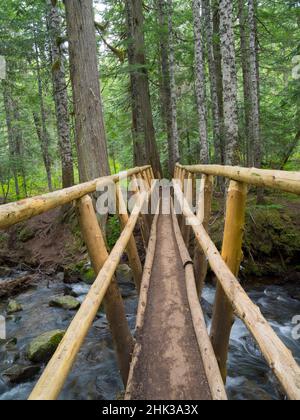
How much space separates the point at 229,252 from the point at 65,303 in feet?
15.7

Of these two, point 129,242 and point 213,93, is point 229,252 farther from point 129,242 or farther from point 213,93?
point 213,93

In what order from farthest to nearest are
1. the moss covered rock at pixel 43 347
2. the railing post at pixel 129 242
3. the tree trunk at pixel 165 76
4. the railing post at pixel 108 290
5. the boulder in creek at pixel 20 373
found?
the tree trunk at pixel 165 76 < the moss covered rock at pixel 43 347 < the boulder in creek at pixel 20 373 < the railing post at pixel 129 242 < the railing post at pixel 108 290

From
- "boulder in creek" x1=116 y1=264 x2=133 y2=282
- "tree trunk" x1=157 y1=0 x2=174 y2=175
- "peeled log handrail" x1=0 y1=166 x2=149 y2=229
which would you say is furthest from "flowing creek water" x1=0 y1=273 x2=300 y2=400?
"tree trunk" x1=157 y1=0 x2=174 y2=175

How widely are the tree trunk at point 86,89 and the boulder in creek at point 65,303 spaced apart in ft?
8.16

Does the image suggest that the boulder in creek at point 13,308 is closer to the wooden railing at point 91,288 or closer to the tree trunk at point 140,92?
the wooden railing at point 91,288

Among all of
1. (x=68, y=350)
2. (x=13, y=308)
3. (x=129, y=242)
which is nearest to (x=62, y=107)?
(x=13, y=308)

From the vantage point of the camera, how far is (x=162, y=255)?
230 inches

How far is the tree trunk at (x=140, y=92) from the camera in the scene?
1266cm

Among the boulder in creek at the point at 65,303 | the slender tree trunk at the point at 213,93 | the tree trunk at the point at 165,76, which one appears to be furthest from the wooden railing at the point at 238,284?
the tree trunk at the point at 165,76

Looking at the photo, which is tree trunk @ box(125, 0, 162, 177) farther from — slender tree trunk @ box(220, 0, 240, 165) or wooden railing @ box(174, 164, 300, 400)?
wooden railing @ box(174, 164, 300, 400)

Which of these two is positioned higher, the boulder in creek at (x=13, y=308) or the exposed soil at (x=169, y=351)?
the exposed soil at (x=169, y=351)

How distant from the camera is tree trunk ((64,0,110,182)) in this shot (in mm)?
6664

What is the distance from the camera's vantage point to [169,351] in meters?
2.94
